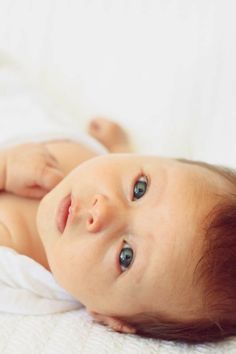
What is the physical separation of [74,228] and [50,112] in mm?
459

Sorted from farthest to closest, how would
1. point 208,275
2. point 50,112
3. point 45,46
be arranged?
point 45,46 < point 50,112 < point 208,275

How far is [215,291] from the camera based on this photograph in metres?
0.90

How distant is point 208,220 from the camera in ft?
2.98

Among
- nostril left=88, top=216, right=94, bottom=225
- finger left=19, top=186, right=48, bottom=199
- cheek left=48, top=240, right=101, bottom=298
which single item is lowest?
cheek left=48, top=240, right=101, bottom=298

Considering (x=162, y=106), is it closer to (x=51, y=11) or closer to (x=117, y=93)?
(x=117, y=93)

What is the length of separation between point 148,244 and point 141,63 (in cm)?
63

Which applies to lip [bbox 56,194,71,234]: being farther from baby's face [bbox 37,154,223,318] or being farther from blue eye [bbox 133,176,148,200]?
blue eye [bbox 133,176,148,200]

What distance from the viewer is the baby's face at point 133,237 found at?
915 mm

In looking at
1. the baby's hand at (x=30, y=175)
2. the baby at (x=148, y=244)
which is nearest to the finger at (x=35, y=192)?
the baby's hand at (x=30, y=175)

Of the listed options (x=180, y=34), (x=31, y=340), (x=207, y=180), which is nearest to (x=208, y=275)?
(x=207, y=180)

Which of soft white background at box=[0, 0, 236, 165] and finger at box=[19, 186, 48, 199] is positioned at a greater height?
soft white background at box=[0, 0, 236, 165]

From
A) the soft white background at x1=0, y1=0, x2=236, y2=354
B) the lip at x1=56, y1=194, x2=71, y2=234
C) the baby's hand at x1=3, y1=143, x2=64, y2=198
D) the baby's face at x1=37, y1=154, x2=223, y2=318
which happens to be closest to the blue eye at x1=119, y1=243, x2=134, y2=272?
the baby's face at x1=37, y1=154, x2=223, y2=318

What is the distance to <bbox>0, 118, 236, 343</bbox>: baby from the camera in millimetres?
907

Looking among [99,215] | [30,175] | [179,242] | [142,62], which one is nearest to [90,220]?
[99,215]
